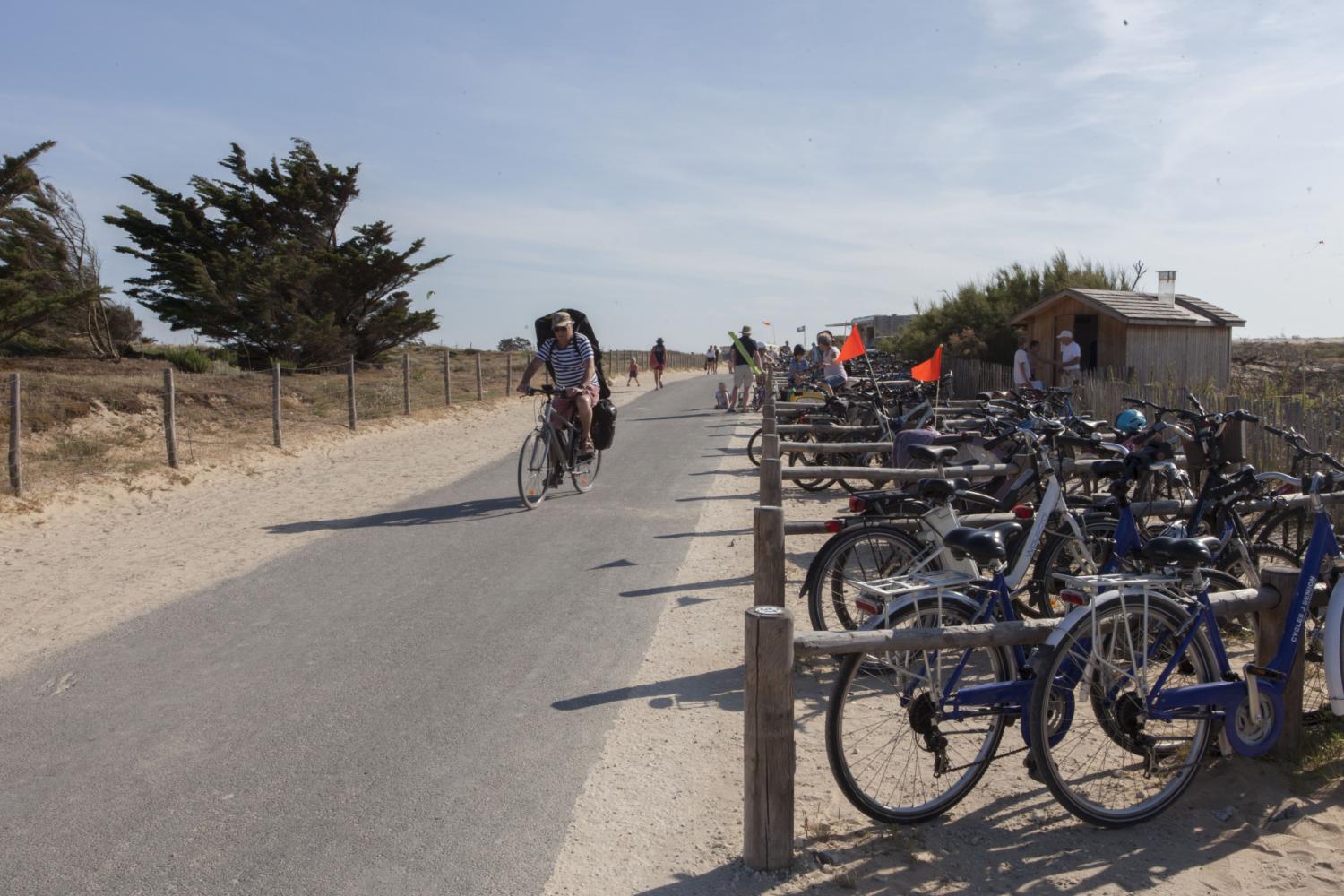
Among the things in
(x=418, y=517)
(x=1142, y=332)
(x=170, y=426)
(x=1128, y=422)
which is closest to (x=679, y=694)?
(x=1128, y=422)

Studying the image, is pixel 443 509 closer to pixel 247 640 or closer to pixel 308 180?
pixel 247 640

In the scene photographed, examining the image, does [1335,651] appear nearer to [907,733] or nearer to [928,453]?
[907,733]

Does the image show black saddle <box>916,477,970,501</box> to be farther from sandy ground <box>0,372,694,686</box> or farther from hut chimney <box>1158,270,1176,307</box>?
hut chimney <box>1158,270,1176,307</box>

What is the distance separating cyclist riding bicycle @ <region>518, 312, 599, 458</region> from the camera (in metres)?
10.9

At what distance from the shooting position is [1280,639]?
4.04 metres

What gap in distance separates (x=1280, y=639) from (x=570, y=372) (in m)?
8.04

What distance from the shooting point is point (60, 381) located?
57.3 ft

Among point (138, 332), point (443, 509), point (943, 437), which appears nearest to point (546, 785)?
point (943, 437)

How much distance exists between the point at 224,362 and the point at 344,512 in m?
16.8

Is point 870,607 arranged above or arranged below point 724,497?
above

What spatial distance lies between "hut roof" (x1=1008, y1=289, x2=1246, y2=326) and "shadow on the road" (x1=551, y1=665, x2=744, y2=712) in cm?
1727

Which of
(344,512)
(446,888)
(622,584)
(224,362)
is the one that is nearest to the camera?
(446,888)

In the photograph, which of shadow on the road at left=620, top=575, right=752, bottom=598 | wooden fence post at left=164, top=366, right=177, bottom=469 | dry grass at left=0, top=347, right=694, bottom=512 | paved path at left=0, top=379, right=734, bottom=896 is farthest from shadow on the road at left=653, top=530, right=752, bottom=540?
wooden fence post at left=164, top=366, right=177, bottom=469

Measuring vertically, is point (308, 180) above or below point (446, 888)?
above
